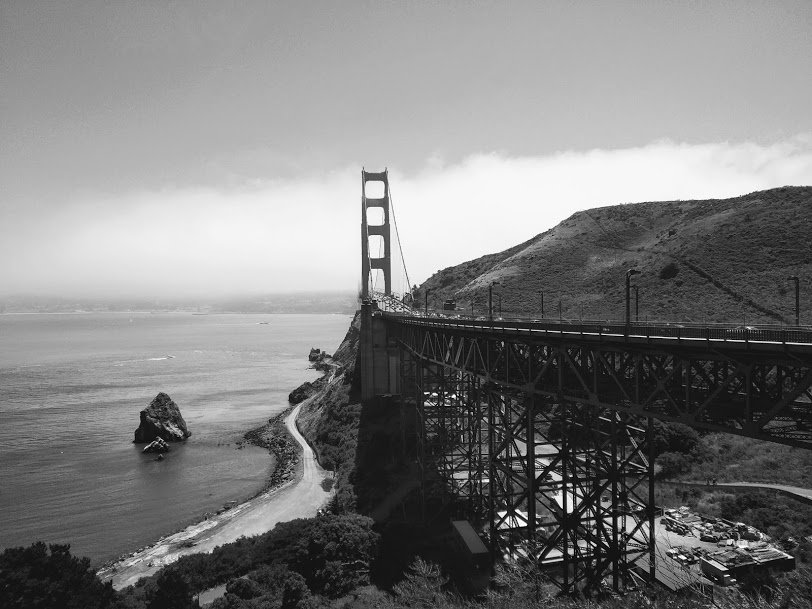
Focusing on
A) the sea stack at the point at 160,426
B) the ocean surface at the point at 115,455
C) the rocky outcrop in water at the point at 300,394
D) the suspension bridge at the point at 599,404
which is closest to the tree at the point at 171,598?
the suspension bridge at the point at 599,404

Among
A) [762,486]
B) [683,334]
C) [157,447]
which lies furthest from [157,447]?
[683,334]

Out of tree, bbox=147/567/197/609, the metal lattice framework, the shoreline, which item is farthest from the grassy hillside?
tree, bbox=147/567/197/609

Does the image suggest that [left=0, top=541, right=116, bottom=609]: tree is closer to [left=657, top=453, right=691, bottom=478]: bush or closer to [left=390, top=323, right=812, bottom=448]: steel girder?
[left=390, top=323, right=812, bottom=448]: steel girder

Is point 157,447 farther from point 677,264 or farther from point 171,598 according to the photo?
point 677,264

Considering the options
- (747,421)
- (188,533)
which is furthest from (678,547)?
(188,533)

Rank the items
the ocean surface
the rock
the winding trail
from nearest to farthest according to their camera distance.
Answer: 1. the winding trail
2. the ocean surface
3. the rock

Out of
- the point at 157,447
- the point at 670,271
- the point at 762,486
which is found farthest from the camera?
the point at 670,271
